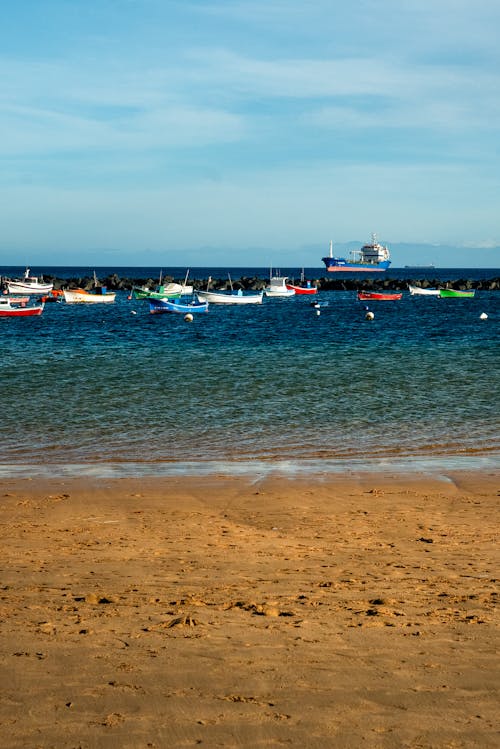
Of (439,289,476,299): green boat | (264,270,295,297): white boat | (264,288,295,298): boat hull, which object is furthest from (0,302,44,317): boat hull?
(439,289,476,299): green boat

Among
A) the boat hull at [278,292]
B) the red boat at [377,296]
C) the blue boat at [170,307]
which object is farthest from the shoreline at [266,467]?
the boat hull at [278,292]

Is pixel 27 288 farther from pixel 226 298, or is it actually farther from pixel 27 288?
pixel 226 298

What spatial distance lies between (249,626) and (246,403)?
1685 cm

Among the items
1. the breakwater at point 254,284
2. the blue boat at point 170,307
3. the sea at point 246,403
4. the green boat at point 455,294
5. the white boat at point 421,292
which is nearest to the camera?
the sea at point 246,403

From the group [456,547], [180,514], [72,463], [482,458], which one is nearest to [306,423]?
[482,458]

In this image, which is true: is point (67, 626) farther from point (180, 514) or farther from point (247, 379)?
point (247, 379)

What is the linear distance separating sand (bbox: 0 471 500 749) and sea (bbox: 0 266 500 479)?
407 cm

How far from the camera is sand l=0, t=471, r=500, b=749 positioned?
5.30 m

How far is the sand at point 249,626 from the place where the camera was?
530cm

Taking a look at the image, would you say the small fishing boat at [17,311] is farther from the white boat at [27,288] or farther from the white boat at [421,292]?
the white boat at [421,292]

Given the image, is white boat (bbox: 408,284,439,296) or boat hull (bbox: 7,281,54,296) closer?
boat hull (bbox: 7,281,54,296)

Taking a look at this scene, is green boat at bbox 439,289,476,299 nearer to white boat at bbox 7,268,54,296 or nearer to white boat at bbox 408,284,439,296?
white boat at bbox 408,284,439,296

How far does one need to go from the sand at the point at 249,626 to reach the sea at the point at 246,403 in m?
4.07

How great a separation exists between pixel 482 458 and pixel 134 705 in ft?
40.1
